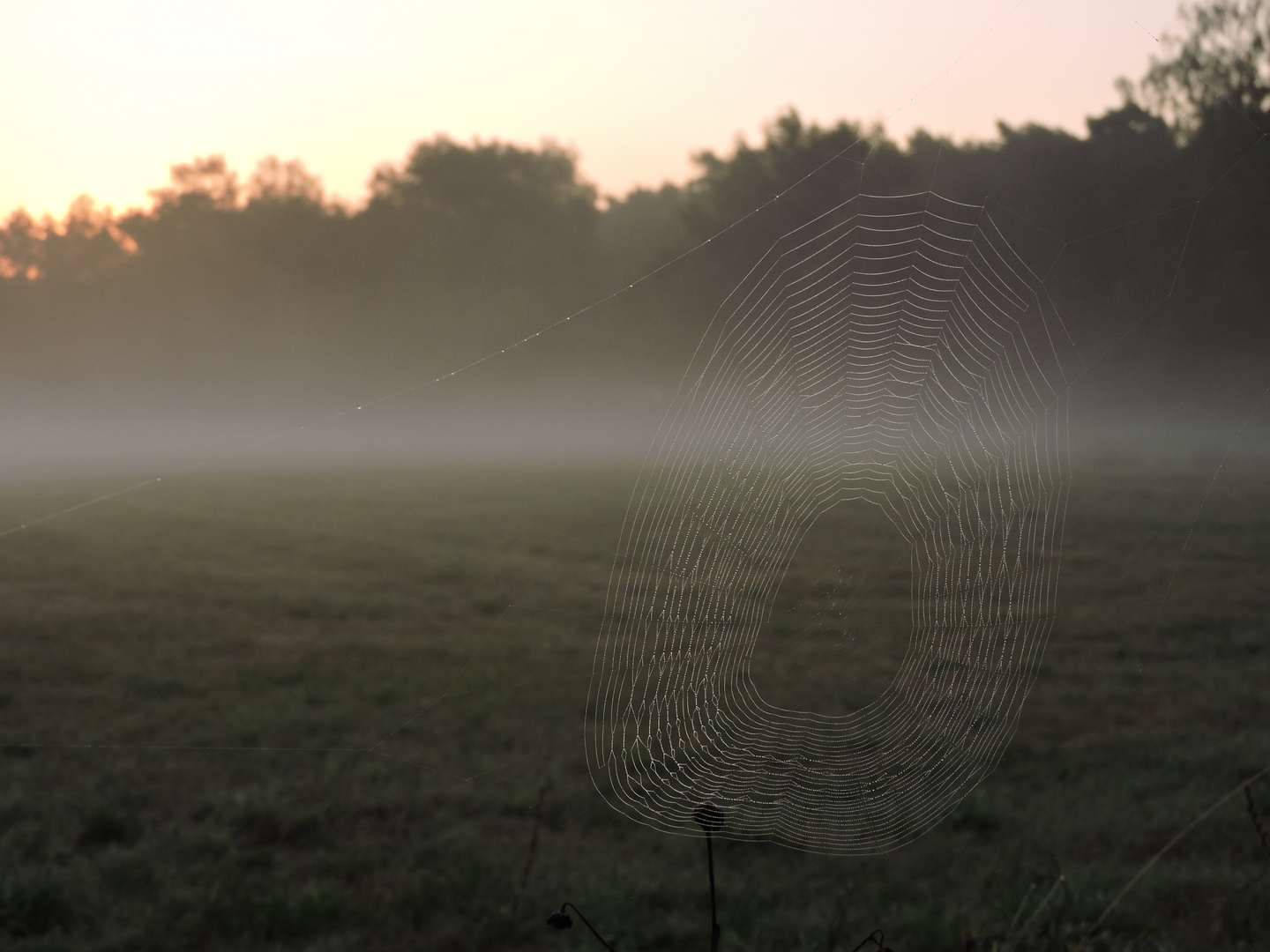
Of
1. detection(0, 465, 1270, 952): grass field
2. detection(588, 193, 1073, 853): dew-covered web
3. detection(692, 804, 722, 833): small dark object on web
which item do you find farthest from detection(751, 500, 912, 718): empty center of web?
detection(692, 804, 722, 833): small dark object on web

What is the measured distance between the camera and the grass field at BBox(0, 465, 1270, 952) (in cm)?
296

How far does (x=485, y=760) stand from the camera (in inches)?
165

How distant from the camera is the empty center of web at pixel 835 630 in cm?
486

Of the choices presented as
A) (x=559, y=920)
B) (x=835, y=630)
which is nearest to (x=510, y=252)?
(x=835, y=630)

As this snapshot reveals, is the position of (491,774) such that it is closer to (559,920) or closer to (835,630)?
(835,630)

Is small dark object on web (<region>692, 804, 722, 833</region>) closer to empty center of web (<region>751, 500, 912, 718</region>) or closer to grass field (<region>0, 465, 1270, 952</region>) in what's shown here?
grass field (<region>0, 465, 1270, 952</region>)

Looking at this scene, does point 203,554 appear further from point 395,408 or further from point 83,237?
point 83,237

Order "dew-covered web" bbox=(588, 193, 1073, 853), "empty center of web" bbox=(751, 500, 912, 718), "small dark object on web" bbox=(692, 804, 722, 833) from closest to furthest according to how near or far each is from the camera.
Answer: "small dark object on web" bbox=(692, 804, 722, 833) < "dew-covered web" bbox=(588, 193, 1073, 853) < "empty center of web" bbox=(751, 500, 912, 718)

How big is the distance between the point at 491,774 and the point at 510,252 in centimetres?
2673

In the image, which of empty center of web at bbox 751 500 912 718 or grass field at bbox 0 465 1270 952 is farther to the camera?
empty center of web at bbox 751 500 912 718

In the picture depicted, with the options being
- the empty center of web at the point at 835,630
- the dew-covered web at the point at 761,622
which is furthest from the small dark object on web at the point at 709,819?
the empty center of web at the point at 835,630

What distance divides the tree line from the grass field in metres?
2.37

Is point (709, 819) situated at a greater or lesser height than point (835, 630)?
greater

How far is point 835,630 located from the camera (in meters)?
6.36
